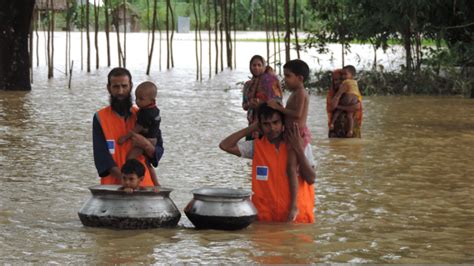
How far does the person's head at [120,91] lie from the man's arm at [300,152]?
1.10 m

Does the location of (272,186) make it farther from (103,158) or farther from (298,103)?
(103,158)

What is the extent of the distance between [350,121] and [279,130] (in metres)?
6.24

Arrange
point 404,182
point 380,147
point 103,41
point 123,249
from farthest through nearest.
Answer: point 103,41 < point 380,147 < point 404,182 < point 123,249

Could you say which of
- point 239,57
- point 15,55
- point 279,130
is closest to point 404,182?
point 279,130

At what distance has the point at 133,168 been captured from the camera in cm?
669

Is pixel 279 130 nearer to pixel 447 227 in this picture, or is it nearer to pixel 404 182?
pixel 447 227

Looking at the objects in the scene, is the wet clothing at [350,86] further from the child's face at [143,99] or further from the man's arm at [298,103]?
the child's face at [143,99]

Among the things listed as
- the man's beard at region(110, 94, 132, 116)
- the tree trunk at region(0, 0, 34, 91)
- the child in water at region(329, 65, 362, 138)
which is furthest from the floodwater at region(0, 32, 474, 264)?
the tree trunk at region(0, 0, 34, 91)

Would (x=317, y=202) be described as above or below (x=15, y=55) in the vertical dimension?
below

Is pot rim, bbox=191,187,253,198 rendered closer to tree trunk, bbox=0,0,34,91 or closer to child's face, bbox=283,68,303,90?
child's face, bbox=283,68,303,90

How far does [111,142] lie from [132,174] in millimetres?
472

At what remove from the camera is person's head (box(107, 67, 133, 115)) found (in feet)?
23.2

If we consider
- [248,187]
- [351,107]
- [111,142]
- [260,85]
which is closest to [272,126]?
[111,142]

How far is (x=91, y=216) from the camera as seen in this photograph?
6.82 m
